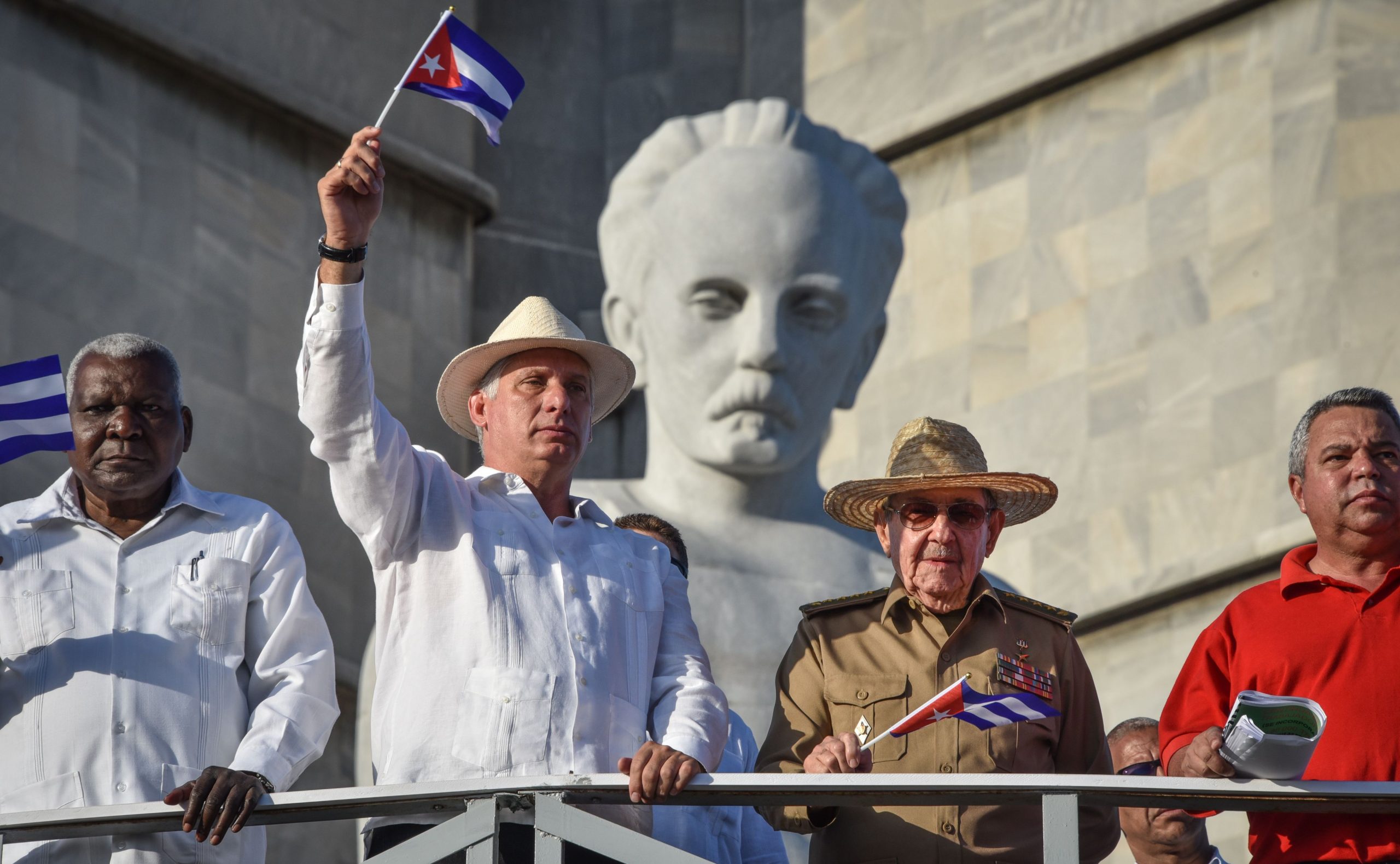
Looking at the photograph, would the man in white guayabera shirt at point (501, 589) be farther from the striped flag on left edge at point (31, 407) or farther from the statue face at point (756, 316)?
the statue face at point (756, 316)

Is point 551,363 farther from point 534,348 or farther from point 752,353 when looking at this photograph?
point 752,353

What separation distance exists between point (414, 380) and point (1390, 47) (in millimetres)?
5078

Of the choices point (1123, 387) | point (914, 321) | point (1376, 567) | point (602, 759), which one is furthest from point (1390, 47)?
point (602, 759)

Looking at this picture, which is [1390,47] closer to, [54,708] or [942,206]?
[942,206]

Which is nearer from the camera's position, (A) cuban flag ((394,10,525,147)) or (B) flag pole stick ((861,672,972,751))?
(B) flag pole stick ((861,672,972,751))

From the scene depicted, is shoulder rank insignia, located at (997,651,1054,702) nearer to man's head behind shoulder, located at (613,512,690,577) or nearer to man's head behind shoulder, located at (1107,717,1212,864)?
man's head behind shoulder, located at (1107,717,1212,864)

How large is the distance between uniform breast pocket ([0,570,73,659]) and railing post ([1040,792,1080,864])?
250 centimetres

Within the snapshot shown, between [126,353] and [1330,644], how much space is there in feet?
10.3

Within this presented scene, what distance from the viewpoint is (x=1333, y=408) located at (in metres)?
7.75

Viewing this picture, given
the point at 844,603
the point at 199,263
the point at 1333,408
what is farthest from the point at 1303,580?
the point at 199,263

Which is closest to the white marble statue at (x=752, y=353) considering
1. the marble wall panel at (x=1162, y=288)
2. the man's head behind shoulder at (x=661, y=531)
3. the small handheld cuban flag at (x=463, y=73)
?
the marble wall panel at (x=1162, y=288)

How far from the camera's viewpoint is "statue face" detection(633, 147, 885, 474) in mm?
12742

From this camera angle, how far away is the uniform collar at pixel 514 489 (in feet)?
25.5

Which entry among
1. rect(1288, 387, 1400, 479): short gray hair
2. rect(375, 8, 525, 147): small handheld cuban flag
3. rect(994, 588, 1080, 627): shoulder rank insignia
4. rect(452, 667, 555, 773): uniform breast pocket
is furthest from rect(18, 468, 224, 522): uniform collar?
rect(1288, 387, 1400, 479): short gray hair
